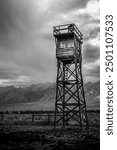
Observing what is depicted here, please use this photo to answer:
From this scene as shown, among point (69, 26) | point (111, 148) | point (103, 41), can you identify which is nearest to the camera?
point (111, 148)

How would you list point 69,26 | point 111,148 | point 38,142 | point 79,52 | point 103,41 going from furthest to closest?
1. point 79,52
2. point 69,26
3. point 38,142
4. point 103,41
5. point 111,148

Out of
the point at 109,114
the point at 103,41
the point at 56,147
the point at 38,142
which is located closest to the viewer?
the point at 109,114

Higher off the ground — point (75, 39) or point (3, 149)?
point (75, 39)

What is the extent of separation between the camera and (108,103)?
29.3 ft

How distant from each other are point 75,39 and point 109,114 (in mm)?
14462

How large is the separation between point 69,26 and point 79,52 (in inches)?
134

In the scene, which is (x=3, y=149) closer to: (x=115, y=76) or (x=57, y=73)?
(x=115, y=76)

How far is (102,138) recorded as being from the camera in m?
8.53

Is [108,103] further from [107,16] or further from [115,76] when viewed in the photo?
[107,16]

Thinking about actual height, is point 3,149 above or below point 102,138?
below

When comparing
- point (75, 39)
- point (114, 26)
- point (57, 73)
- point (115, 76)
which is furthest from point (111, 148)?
point (75, 39)

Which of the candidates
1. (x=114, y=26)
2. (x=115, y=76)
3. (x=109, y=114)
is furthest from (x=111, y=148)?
(x=114, y=26)

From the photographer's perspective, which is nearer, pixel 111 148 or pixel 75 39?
pixel 111 148

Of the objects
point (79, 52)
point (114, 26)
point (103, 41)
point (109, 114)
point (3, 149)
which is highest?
point (79, 52)
